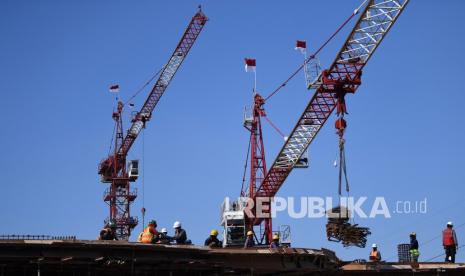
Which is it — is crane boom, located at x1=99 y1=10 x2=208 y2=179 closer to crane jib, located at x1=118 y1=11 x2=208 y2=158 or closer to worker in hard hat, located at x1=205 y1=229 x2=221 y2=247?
crane jib, located at x1=118 y1=11 x2=208 y2=158

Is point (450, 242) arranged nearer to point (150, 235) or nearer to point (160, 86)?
point (150, 235)

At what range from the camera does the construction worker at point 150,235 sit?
1100 inches

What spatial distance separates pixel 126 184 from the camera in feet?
327

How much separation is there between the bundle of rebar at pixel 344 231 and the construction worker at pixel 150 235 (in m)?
17.0

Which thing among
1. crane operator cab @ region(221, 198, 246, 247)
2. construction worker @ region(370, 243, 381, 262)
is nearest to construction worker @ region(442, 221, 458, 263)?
construction worker @ region(370, 243, 381, 262)

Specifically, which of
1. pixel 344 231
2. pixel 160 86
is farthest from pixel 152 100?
pixel 344 231

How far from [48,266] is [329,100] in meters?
34.7

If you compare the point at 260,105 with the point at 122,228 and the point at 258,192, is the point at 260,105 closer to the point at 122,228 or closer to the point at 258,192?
the point at 258,192

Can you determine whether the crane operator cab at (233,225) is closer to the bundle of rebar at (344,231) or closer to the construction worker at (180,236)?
the bundle of rebar at (344,231)

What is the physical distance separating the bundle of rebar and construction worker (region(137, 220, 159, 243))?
55.6 feet

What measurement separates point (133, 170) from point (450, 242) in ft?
224

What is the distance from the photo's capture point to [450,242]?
33156 millimetres

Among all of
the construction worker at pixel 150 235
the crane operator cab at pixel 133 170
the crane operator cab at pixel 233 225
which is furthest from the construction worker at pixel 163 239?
the crane operator cab at pixel 133 170

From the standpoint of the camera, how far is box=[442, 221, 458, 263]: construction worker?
33125mm
